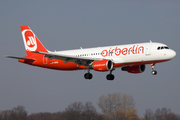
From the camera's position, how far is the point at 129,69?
61844 millimetres

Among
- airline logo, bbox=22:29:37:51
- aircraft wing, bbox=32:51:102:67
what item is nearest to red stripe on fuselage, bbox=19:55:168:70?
aircraft wing, bbox=32:51:102:67

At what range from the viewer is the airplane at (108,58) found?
54.4 metres

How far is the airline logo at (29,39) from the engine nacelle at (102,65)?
1462cm

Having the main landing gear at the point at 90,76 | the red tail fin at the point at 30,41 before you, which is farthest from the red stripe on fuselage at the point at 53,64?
the red tail fin at the point at 30,41

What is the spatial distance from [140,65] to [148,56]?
7.08m

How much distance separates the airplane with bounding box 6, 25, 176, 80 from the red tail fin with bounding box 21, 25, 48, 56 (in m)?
1.68

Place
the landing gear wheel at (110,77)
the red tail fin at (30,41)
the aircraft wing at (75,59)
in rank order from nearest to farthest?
1. the aircraft wing at (75,59)
2. the landing gear wheel at (110,77)
3. the red tail fin at (30,41)

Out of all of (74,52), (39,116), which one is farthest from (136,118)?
(74,52)

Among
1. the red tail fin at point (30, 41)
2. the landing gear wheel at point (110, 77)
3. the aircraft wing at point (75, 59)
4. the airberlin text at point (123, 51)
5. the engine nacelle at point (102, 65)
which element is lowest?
the landing gear wheel at point (110, 77)

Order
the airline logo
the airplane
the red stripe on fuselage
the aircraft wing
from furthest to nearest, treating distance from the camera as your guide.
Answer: the airline logo, the red stripe on fuselage, the aircraft wing, the airplane

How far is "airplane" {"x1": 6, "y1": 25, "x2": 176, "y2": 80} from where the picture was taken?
5441 cm

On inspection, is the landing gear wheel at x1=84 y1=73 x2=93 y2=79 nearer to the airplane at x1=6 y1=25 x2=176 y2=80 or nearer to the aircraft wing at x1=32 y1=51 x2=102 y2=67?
the airplane at x1=6 y1=25 x2=176 y2=80

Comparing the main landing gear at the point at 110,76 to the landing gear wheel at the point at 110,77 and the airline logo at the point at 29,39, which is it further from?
the airline logo at the point at 29,39

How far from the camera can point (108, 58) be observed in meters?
56.7
